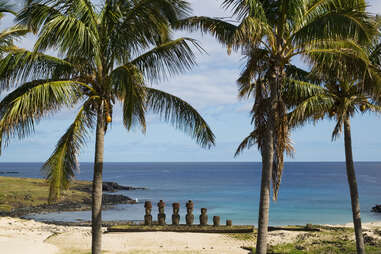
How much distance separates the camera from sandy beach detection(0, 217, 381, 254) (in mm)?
13812

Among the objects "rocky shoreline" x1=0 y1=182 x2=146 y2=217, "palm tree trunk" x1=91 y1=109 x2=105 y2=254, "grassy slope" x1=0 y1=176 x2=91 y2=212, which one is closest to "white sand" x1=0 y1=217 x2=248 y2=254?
"palm tree trunk" x1=91 y1=109 x2=105 y2=254

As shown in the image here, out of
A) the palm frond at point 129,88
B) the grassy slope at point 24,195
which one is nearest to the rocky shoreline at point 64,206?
the grassy slope at point 24,195

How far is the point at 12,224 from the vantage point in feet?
64.5

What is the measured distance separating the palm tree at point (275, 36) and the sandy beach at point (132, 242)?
4490mm

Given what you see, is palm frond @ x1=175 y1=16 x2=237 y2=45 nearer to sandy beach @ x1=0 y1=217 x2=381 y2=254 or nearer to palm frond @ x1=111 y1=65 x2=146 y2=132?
palm frond @ x1=111 y1=65 x2=146 y2=132

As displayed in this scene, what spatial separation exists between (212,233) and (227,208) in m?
32.8

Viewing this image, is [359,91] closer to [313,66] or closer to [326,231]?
[313,66]

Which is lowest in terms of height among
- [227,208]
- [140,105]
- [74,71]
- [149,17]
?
[227,208]

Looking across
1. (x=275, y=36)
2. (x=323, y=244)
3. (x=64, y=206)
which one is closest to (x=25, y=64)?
(x=275, y=36)

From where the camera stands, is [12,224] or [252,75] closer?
[252,75]

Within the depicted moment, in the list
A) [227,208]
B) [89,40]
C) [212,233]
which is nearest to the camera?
[89,40]

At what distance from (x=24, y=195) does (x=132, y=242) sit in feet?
84.4

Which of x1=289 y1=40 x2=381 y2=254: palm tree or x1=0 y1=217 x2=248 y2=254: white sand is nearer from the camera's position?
x1=289 y1=40 x2=381 y2=254: palm tree

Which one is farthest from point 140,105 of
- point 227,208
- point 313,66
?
point 227,208
